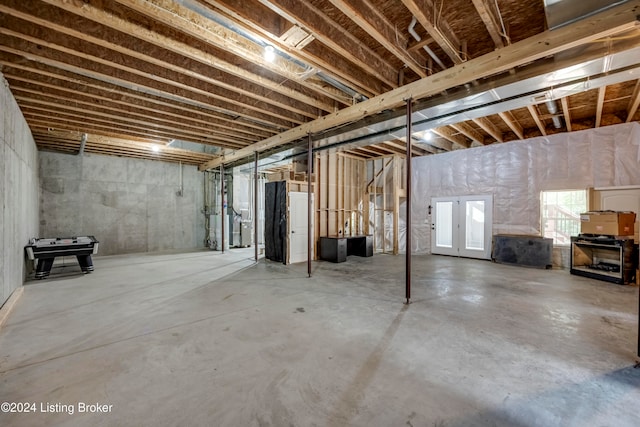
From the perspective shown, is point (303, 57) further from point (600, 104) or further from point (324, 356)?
point (600, 104)

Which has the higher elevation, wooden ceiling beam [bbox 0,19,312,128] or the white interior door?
wooden ceiling beam [bbox 0,19,312,128]

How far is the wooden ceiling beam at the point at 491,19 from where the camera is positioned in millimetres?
2438

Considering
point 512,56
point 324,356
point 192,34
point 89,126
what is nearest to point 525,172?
point 512,56

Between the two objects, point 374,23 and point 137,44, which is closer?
point 374,23

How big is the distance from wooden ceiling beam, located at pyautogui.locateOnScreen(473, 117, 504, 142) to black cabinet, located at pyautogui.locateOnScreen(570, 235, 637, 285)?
2.82 metres

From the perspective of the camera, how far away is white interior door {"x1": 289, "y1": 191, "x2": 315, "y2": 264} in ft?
22.2

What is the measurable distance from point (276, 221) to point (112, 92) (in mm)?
4073

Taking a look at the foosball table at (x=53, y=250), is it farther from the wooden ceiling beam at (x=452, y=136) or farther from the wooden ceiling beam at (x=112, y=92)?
the wooden ceiling beam at (x=452, y=136)

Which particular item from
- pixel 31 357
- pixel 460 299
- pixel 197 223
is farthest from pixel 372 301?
pixel 197 223

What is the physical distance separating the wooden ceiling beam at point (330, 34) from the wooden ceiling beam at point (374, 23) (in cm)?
29

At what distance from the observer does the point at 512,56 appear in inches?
115

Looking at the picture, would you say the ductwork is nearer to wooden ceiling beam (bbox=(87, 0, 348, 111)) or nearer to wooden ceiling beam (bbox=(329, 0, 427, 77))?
wooden ceiling beam (bbox=(329, 0, 427, 77))

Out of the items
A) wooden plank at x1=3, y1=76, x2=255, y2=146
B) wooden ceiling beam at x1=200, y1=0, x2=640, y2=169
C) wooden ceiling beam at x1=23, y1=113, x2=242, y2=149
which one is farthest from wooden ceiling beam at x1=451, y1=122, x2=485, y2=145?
wooden ceiling beam at x1=23, y1=113, x2=242, y2=149

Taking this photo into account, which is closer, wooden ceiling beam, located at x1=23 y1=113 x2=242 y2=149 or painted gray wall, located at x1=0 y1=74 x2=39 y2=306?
painted gray wall, located at x1=0 y1=74 x2=39 y2=306
